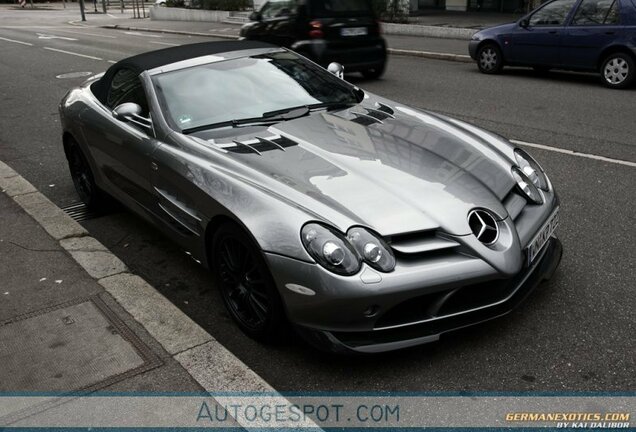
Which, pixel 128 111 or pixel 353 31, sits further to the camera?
pixel 353 31

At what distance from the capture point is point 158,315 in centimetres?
379

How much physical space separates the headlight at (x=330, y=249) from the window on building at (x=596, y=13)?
31.5 ft

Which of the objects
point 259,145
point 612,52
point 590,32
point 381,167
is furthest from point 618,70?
point 259,145

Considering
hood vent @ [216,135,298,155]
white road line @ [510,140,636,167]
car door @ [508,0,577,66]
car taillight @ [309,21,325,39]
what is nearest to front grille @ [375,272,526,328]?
hood vent @ [216,135,298,155]

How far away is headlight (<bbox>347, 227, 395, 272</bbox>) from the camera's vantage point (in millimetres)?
2949

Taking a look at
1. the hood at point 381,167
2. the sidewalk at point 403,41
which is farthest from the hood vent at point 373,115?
the sidewalk at point 403,41

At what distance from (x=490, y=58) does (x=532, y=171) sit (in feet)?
30.4

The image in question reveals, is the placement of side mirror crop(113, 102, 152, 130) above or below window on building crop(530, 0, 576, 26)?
below

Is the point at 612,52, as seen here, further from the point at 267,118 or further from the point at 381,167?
the point at 381,167

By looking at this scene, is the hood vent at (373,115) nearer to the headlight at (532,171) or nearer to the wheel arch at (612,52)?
the headlight at (532,171)

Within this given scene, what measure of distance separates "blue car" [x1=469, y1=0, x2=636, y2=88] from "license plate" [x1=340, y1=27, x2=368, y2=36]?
2565mm

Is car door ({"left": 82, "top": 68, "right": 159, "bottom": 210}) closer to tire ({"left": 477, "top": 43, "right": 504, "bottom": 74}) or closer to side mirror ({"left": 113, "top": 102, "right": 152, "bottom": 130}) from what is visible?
side mirror ({"left": 113, "top": 102, "right": 152, "bottom": 130})

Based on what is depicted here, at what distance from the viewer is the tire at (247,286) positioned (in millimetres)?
3248

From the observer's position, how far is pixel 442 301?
302 centimetres
